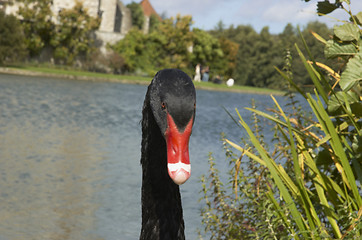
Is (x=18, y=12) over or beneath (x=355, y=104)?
over

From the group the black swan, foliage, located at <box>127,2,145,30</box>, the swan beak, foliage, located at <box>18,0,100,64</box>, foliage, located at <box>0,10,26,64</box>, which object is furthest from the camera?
foliage, located at <box>127,2,145,30</box>

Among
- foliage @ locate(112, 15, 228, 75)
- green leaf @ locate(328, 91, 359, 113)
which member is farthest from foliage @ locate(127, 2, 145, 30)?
green leaf @ locate(328, 91, 359, 113)

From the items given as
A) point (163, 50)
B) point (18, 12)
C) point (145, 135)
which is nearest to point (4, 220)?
point (145, 135)

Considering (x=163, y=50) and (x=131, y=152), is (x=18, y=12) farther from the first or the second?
(x=131, y=152)

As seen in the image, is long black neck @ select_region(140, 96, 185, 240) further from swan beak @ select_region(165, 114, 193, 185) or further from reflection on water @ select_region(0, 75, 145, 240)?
reflection on water @ select_region(0, 75, 145, 240)

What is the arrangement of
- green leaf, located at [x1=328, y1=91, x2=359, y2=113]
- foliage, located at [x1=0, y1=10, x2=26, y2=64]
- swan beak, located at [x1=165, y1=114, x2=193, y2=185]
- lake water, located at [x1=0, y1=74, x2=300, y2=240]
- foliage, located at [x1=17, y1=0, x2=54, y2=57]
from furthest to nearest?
foliage, located at [x1=17, y1=0, x2=54, y2=57], foliage, located at [x1=0, y1=10, x2=26, y2=64], lake water, located at [x1=0, y1=74, x2=300, y2=240], green leaf, located at [x1=328, y1=91, x2=359, y2=113], swan beak, located at [x1=165, y1=114, x2=193, y2=185]

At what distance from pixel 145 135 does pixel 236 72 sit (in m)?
59.6

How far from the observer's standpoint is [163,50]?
152 ft

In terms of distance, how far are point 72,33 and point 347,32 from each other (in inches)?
1629

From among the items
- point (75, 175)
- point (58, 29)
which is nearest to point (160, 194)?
point (75, 175)

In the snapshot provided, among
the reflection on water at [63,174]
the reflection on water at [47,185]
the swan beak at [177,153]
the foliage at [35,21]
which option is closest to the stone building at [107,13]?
the foliage at [35,21]

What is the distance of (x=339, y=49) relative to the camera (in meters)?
2.64

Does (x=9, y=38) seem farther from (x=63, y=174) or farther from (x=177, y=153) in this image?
(x=177, y=153)

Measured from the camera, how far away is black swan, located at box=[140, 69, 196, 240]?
1595 mm
